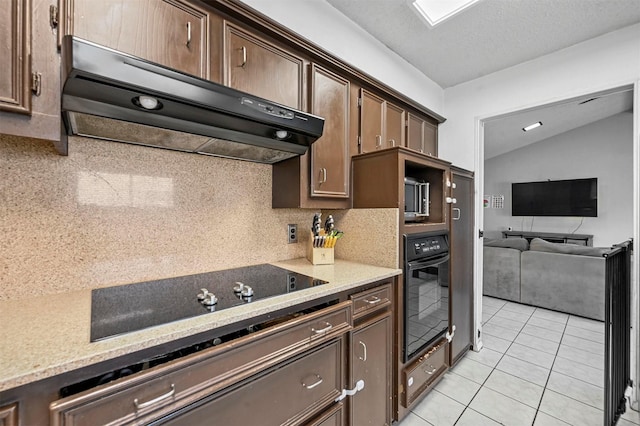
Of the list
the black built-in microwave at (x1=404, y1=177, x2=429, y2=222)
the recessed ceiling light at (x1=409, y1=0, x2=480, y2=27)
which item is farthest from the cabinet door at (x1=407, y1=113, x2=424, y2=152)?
the recessed ceiling light at (x1=409, y1=0, x2=480, y2=27)

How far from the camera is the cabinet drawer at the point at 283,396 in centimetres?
91

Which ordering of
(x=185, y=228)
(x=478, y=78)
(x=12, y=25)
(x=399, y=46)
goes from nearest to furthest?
1. (x=12, y=25)
2. (x=185, y=228)
3. (x=399, y=46)
4. (x=478, y=78)

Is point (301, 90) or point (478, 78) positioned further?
point (478, 78)

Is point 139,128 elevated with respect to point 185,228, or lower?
elevated

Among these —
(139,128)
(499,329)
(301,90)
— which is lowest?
(499,329)

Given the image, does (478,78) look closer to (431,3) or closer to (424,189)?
(431,3)

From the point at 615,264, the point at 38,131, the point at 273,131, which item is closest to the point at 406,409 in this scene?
the point at 615,264

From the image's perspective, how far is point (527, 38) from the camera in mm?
2086

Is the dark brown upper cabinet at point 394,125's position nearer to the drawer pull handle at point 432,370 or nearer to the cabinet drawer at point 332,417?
the drawer pull handle at point 432,370

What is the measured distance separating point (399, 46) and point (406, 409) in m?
2.63

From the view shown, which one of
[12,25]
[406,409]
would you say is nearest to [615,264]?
[406,409]

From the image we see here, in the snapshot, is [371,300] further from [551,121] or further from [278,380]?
[551,121]

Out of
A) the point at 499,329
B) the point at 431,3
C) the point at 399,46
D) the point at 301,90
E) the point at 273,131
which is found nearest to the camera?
the point at 273,131

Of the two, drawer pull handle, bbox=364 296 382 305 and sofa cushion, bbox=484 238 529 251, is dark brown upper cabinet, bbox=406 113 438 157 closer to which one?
drawer pull handle, bbox=364 296 382 305
